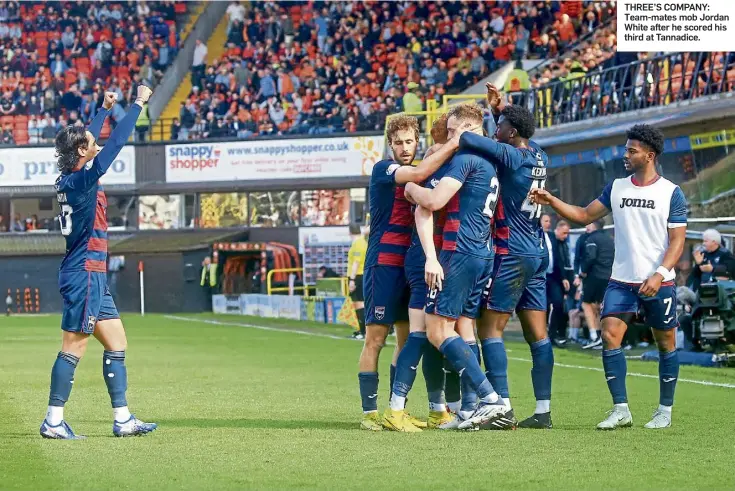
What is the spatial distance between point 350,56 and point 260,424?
A: 110ft

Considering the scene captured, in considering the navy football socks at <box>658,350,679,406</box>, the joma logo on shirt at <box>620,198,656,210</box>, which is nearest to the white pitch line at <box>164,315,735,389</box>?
the navy football socks at <box>658,350,679,406</box>

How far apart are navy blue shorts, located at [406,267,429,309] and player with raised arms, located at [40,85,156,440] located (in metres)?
1.95

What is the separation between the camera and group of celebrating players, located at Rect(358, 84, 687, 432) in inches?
370

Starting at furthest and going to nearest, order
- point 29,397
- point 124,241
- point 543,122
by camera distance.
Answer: point 124,241, point 543,122, point 29,397

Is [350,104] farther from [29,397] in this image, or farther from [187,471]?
[187,471]

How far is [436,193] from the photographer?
9.20 metres

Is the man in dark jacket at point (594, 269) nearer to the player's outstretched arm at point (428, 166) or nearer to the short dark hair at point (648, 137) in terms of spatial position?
the short dark hair at point (648, 137)

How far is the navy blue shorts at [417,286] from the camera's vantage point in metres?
9.54

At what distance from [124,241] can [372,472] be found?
3897cm

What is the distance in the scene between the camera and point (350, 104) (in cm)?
4234

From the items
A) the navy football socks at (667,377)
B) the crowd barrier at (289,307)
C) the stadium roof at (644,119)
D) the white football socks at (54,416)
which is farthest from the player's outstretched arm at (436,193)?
the crowd barrier at (289,307)

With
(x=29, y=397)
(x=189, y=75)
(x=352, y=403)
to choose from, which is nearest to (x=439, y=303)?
(x=352, y=403)

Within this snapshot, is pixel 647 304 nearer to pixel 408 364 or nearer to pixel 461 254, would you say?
pixel 461 254

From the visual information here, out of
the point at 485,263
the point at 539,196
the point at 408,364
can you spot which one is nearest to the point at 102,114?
the point at 408,364
